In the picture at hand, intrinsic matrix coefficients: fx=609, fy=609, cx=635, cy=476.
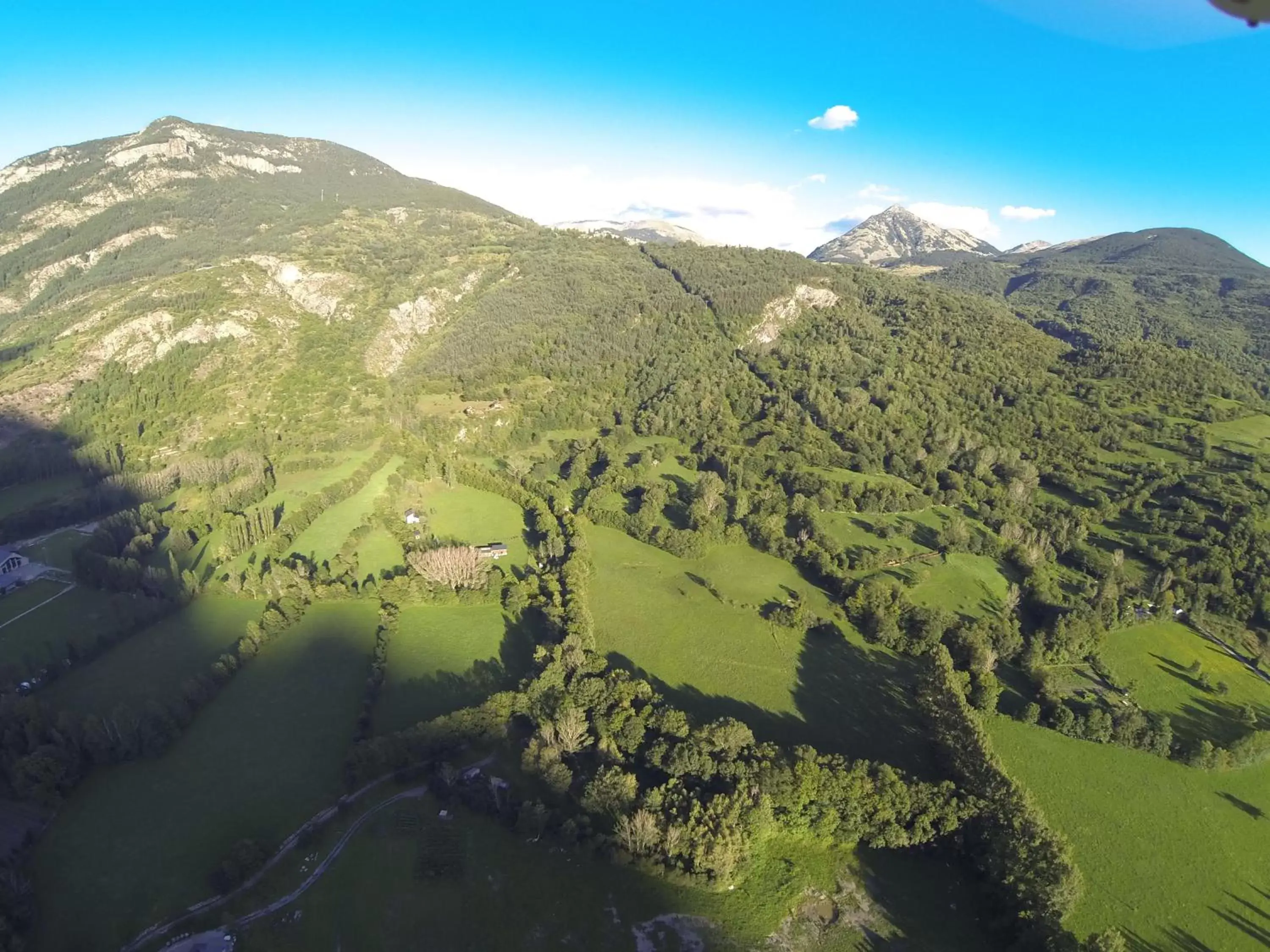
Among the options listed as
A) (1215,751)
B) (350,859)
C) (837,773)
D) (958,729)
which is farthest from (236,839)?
(1215,751)

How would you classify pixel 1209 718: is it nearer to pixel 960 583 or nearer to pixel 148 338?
pixel 960 583

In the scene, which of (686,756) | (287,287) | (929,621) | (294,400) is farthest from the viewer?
(287,287)

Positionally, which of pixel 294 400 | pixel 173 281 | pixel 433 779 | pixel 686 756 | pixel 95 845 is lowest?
pixel 95 845

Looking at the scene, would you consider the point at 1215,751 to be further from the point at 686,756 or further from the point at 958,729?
the point at 686,756

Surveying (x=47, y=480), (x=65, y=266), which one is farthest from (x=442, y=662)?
(x=65, y=266)

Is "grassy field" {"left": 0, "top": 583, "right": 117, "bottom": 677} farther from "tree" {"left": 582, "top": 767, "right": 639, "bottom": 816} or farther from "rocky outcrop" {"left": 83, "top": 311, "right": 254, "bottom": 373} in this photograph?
"rocky outcrop" {"left": 83, "top": 311, "right": 254, "bottom": 373}

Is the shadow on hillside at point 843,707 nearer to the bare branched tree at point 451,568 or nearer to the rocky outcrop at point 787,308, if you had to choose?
the bare branched tree at point 451,568
